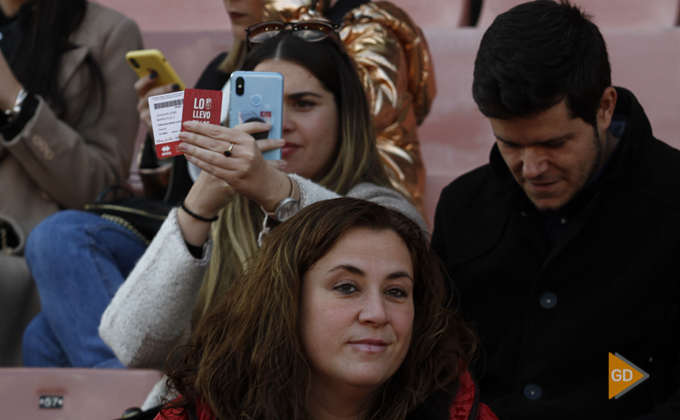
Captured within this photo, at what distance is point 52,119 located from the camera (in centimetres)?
268

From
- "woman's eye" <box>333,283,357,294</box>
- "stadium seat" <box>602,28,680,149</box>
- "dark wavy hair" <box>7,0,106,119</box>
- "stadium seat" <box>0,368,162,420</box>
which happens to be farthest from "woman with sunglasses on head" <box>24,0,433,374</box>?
"stadium seat" <box>602,28,680,149</box>

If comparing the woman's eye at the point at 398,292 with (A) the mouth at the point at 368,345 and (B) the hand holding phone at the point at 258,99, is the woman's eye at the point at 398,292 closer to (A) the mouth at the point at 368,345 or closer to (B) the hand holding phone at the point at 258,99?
(A) the mouth at the point at 368,345

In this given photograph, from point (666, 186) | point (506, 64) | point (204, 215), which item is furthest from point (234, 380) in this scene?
point (666, 186)

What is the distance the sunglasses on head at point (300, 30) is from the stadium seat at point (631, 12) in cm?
159

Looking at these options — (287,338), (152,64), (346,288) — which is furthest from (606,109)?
(152,64)

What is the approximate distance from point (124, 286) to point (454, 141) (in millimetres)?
1966

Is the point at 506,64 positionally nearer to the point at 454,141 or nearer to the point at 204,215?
the point at 204,215

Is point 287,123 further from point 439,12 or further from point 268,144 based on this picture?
point 439,12

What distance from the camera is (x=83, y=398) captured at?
1.90 m

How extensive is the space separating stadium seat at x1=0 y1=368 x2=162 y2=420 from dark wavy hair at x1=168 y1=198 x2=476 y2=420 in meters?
0.36

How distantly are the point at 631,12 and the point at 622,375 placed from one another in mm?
2452

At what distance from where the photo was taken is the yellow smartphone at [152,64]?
244 centimetres

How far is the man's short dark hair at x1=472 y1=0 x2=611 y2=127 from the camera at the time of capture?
1614mm

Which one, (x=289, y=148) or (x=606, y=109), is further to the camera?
(x=289, y=148)
